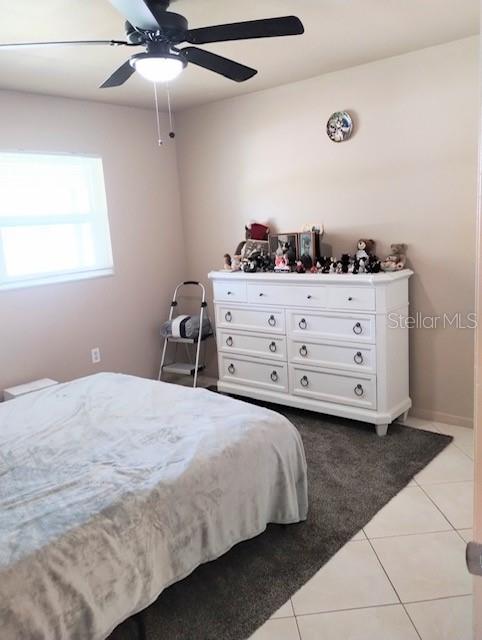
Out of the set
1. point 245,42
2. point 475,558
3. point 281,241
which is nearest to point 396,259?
point 281,241

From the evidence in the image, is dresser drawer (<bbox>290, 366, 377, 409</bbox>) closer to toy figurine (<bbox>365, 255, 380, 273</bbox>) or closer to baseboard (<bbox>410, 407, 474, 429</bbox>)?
baseboard (<bbox>410, 407, 474, 429</bbox>)

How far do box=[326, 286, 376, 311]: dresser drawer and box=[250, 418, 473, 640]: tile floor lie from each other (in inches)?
44.9

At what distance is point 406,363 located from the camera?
3.50m

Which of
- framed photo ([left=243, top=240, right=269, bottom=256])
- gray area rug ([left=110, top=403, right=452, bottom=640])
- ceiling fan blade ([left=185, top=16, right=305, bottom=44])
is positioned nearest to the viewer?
gray area rug ([left=110, top=403, right=452, bottom=640])

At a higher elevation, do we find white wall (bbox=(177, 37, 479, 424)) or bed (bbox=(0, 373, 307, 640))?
white wall (bbox=(177, 37, 479, 424))

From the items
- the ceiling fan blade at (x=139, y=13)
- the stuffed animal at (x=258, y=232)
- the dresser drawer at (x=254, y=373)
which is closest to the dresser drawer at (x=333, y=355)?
the dresser drawer at (x=254, y=373)

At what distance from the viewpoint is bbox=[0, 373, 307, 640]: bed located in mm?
1486

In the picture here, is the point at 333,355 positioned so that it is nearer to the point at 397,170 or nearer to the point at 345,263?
the point at 345,263

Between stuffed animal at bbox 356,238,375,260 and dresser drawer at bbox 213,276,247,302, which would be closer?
stuffed animal at bbox 356,238,375,260

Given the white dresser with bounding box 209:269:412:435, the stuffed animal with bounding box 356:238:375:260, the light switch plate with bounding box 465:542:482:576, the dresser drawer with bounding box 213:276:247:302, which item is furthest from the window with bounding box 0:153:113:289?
the light switch plate with bounding box 465:542:482:576

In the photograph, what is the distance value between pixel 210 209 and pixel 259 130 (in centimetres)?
81

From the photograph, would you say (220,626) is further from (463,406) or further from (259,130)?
(259,130)

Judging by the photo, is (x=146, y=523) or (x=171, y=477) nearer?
(x=146, y=523)

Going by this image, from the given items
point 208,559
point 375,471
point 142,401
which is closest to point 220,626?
point 208,559
